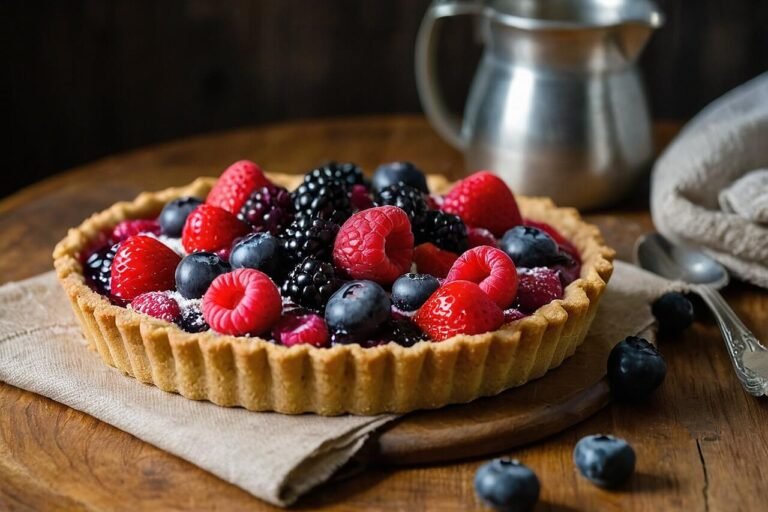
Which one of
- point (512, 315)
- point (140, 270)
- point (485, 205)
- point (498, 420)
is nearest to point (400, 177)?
point (485, 205)

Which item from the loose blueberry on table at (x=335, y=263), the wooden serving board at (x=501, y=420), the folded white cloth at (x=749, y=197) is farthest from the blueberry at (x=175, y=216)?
the folded white cloth at (x=749, y=197)

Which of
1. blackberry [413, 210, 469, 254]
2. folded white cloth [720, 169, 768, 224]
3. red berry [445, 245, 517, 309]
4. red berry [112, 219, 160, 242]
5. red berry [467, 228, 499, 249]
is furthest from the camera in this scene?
folded white cloth [720, 169, 768, 224]

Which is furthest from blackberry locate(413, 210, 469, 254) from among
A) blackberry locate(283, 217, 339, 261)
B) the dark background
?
the dark background

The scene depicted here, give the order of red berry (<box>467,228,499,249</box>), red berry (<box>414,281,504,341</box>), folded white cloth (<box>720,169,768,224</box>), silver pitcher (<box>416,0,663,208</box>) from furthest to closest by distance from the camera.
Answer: silver pitcher (<box>416,0,663,208</box>) → folded white cloth (<box>720,169,768,224</box>) → red berry (<box>467,228,499,249</box>) → red berry (<box>414,281,504,341</box>)

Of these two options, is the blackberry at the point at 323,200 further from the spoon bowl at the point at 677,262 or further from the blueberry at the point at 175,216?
the spoon bowl at the point at 677,262

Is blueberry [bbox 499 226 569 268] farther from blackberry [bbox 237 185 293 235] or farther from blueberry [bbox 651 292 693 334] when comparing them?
blackberry [bbox 237 185 293 235]

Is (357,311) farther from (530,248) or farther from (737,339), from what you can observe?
(737,339)
